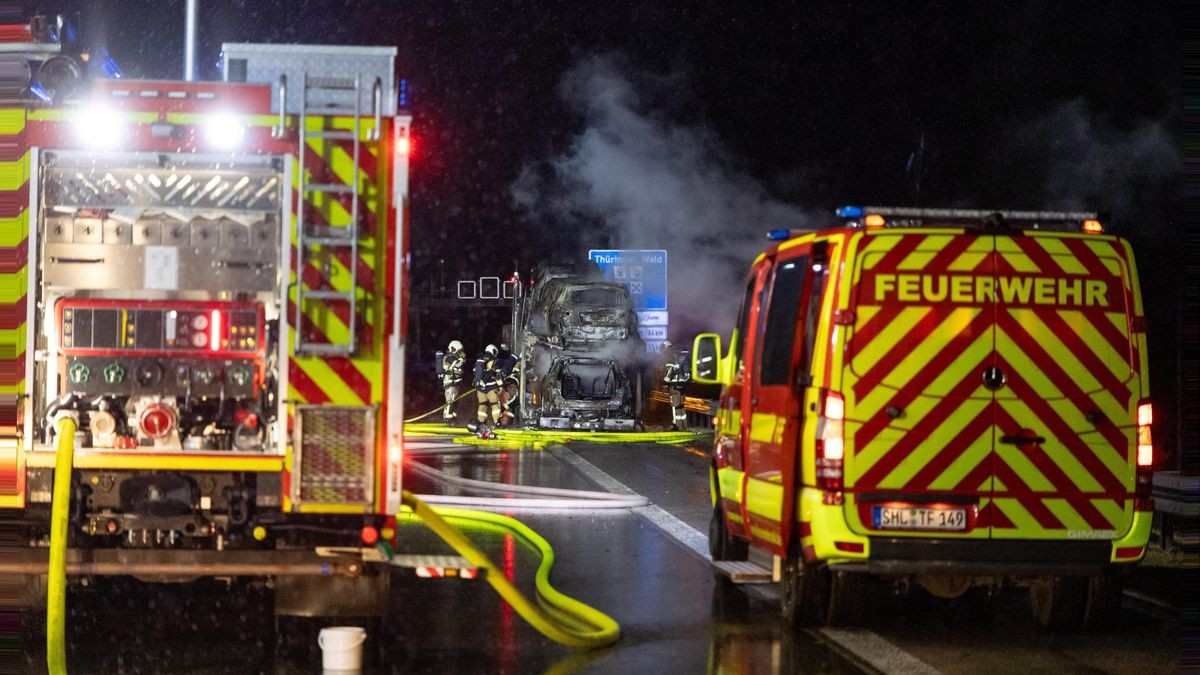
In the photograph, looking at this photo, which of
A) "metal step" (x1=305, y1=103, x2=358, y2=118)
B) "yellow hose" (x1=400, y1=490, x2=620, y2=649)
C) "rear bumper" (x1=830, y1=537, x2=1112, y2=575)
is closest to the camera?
"metal step" (x1=305, y1=103, x2=358, y2=118)

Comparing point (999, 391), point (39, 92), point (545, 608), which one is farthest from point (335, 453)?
point (999, 391)

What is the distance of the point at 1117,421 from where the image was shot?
8180 millimetres

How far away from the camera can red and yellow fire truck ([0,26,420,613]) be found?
24.3 ft

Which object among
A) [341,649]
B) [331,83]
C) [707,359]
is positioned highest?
[331,83]

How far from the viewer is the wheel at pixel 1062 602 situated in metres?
8.53

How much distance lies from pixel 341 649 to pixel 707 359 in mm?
3725

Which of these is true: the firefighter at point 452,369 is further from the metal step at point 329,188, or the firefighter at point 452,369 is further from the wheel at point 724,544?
the metal step at point 329,188

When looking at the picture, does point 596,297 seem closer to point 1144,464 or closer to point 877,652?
point 1144,464

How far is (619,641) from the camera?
323 inches

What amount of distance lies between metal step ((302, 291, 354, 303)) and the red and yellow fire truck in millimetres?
11

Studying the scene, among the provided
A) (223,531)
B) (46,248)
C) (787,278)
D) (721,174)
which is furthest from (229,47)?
(721,174)

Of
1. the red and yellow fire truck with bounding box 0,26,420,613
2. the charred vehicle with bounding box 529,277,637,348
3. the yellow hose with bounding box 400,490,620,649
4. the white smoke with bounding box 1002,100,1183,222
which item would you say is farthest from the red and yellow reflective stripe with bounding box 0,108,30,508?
the charred vehicle with bounding box 529,277,637,348

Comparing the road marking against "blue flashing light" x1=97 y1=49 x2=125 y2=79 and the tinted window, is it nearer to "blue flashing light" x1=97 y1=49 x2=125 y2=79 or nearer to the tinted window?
"blue flashing light" x1=97 y1=49 x2=125 y2=79

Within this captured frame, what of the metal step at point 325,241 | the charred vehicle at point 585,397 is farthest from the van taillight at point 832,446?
the charred vehicle at point 585,397
